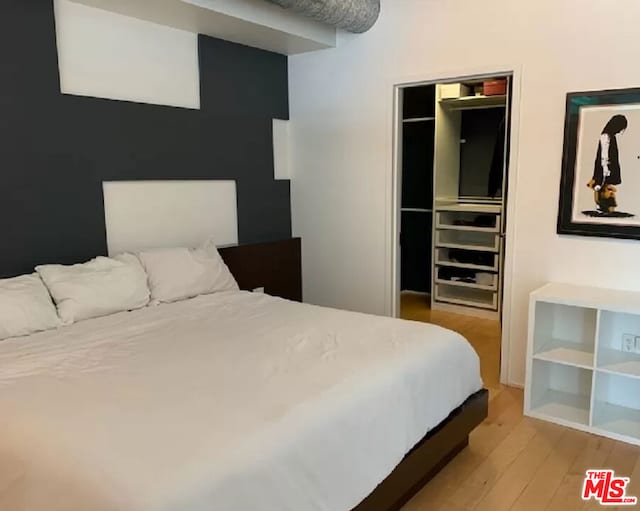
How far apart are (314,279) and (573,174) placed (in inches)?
86.0

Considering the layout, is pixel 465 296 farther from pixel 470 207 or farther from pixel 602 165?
pixel 602 165

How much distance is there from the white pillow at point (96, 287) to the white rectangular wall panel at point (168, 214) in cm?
39

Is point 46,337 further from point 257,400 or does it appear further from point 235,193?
point 235,193

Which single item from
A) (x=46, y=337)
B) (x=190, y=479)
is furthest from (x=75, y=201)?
(x=190, y=479)

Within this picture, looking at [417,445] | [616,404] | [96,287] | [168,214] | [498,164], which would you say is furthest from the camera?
[498,164]

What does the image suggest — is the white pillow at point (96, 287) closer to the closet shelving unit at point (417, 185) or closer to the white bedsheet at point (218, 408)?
the white bedsheet at point (218, 408)

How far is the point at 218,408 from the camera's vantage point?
1.74 meters

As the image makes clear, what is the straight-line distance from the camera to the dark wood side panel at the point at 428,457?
2.01 m

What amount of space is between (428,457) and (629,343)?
1.55 m

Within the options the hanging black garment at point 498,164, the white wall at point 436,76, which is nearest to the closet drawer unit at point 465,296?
the hanging black garment at point 498,164

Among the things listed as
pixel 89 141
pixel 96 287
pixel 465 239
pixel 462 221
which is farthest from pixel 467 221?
pixel 96 287

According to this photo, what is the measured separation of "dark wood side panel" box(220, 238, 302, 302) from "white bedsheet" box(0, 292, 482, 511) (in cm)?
111

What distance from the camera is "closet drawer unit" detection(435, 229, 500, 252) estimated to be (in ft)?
17.0

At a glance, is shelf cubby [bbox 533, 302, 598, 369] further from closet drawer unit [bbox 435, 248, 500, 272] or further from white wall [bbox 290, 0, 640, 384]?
closet drawer unit [bbox 435, 248, 500, 272]
